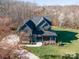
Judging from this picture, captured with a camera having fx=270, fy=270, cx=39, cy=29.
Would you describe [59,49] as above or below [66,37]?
above

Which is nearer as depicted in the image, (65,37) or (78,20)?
(65,37)

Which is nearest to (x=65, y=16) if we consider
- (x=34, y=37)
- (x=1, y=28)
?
(x=34, y=37)

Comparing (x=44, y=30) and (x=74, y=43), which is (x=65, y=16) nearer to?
(x=44, y=30)

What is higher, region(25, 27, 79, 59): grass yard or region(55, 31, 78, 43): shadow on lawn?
region(25, 27, 79, 59): grass yard

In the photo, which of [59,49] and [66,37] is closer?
[59,49]

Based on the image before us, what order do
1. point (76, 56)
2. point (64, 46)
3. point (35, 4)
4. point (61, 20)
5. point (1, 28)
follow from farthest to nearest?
point (35, 4), point (61, 20), point (64, 46), point (76, 56), point (1, 28)

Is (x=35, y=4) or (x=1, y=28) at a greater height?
(x=1, y=28)

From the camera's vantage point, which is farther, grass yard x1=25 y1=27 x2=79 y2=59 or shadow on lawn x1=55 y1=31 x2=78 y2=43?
shadow on lawn x1=55 y1=31 x2=78 y2=43

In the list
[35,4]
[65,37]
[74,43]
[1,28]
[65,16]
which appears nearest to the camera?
[1,28]

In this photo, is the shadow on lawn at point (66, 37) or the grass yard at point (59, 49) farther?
the shadow on lawn at point (66, 37)

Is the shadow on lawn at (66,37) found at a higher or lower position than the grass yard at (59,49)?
lower
